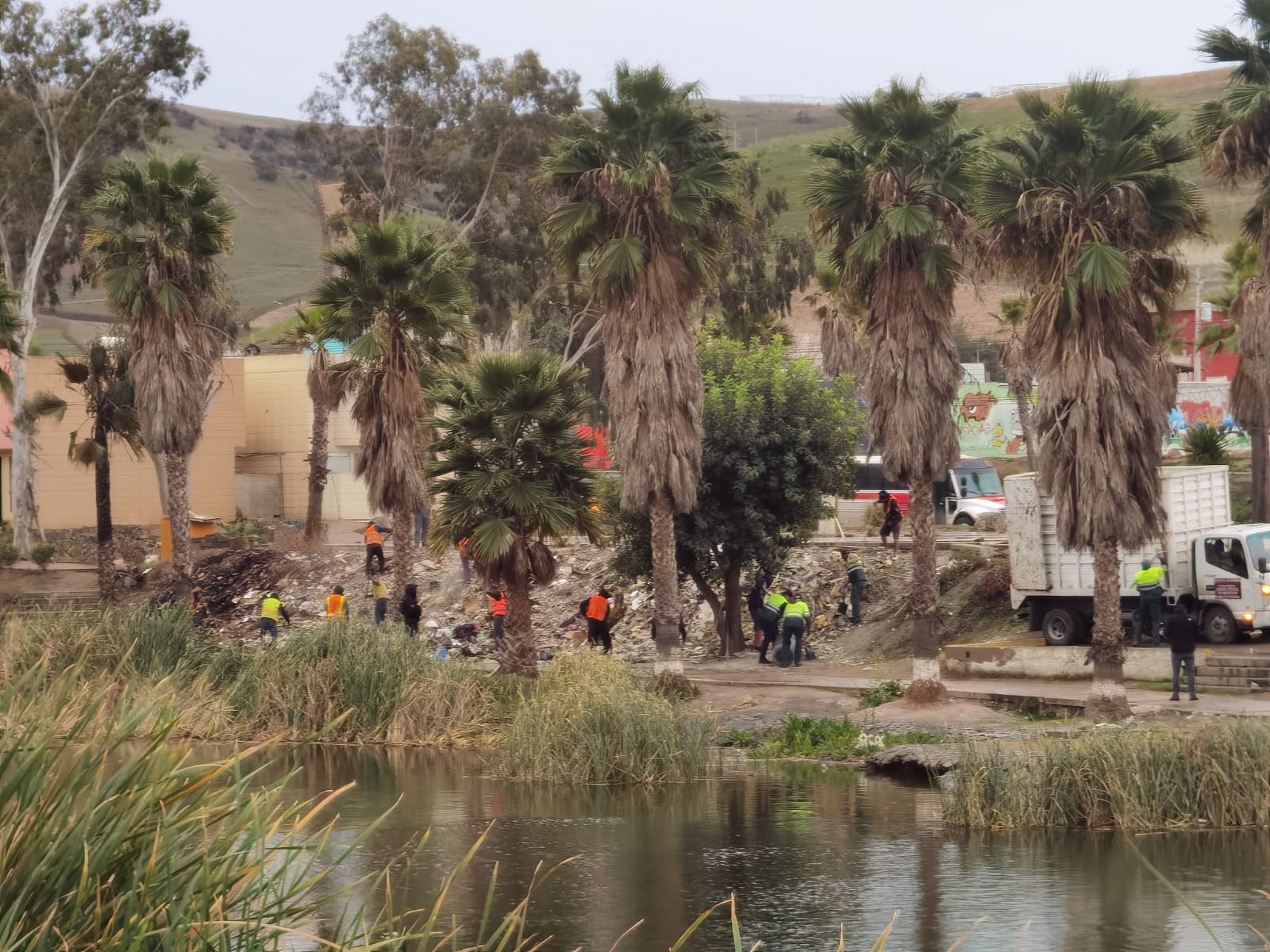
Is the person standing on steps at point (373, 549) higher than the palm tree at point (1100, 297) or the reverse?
the reverse

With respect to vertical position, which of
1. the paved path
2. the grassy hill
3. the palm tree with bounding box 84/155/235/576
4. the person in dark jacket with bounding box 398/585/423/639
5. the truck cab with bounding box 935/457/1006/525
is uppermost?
the grassy hill

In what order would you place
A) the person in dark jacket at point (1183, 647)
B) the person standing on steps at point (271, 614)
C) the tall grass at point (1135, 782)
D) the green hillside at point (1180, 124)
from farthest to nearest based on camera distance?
the green hillside at point (1180, 124) < the person standing on steps at point (271, 614) < the person in dark jacket at point (1183, 647) < the tall grass at point (1135, 782)

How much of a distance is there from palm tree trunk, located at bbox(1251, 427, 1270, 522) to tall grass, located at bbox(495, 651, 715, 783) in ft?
68.3

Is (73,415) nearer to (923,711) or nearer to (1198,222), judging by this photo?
(923,711)

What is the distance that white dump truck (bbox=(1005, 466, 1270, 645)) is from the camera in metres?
29.0

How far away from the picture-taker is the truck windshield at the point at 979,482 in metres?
53.0

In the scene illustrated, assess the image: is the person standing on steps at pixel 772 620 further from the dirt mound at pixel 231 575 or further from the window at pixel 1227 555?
the dirt mound at pixel 231 575

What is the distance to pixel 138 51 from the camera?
49.3 m

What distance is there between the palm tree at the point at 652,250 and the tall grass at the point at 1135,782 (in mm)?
11502

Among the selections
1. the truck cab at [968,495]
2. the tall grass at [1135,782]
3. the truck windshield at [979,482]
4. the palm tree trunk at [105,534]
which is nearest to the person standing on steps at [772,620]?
the tall grass at [1135,782]

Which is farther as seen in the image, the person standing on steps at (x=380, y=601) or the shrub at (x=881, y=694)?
the person standing on steps at (x=380, y=601)

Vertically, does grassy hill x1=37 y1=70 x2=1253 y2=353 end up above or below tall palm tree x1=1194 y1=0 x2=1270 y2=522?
above

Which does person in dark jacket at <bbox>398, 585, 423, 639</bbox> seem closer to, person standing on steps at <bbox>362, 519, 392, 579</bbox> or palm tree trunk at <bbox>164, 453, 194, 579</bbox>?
palm tree trunk at <bbox>164, 453, 194, 579</bbox>

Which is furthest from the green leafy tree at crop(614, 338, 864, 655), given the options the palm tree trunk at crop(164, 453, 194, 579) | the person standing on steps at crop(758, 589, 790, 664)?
the palm tree trunk at crop(164, 453, 194, 579)
